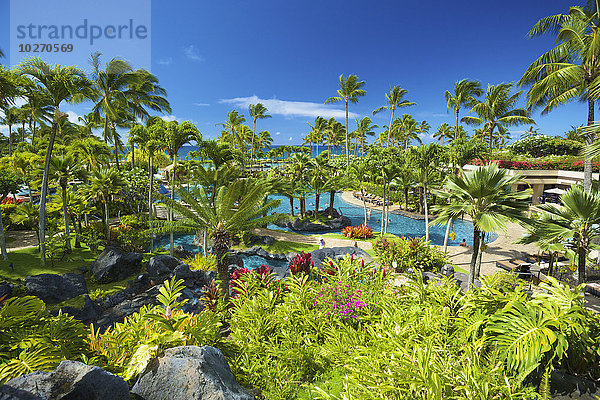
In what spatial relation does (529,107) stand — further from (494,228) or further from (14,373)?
(14,373)

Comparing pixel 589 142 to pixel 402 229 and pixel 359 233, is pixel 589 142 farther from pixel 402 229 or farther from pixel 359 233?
pixel 402 229

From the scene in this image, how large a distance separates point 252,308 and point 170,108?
31519 mm

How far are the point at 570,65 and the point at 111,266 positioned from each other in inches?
949

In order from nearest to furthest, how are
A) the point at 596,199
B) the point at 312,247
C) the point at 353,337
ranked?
the point at 353,337, the point at 596,199, the point at 312,247

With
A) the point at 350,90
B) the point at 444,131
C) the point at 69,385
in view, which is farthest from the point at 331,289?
the point at 444,131

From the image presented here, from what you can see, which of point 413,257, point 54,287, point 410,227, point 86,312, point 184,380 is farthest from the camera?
point 410,227

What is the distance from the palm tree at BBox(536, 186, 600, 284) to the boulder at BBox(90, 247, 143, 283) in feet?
58.8

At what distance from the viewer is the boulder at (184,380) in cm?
341

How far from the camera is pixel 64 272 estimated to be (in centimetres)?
1277

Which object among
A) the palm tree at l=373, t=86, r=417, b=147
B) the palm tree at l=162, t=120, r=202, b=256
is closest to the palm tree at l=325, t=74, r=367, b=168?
the palm tree at l=373, t=86, r=417, b=147

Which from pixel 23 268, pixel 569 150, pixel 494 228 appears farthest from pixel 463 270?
pixel 569 150

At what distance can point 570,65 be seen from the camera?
456 inches

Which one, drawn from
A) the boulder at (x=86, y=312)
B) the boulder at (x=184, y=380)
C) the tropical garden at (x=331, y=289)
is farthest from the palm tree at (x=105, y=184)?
the boulder at (x=184, y=380)

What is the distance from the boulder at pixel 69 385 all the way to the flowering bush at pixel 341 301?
13.1 feet
